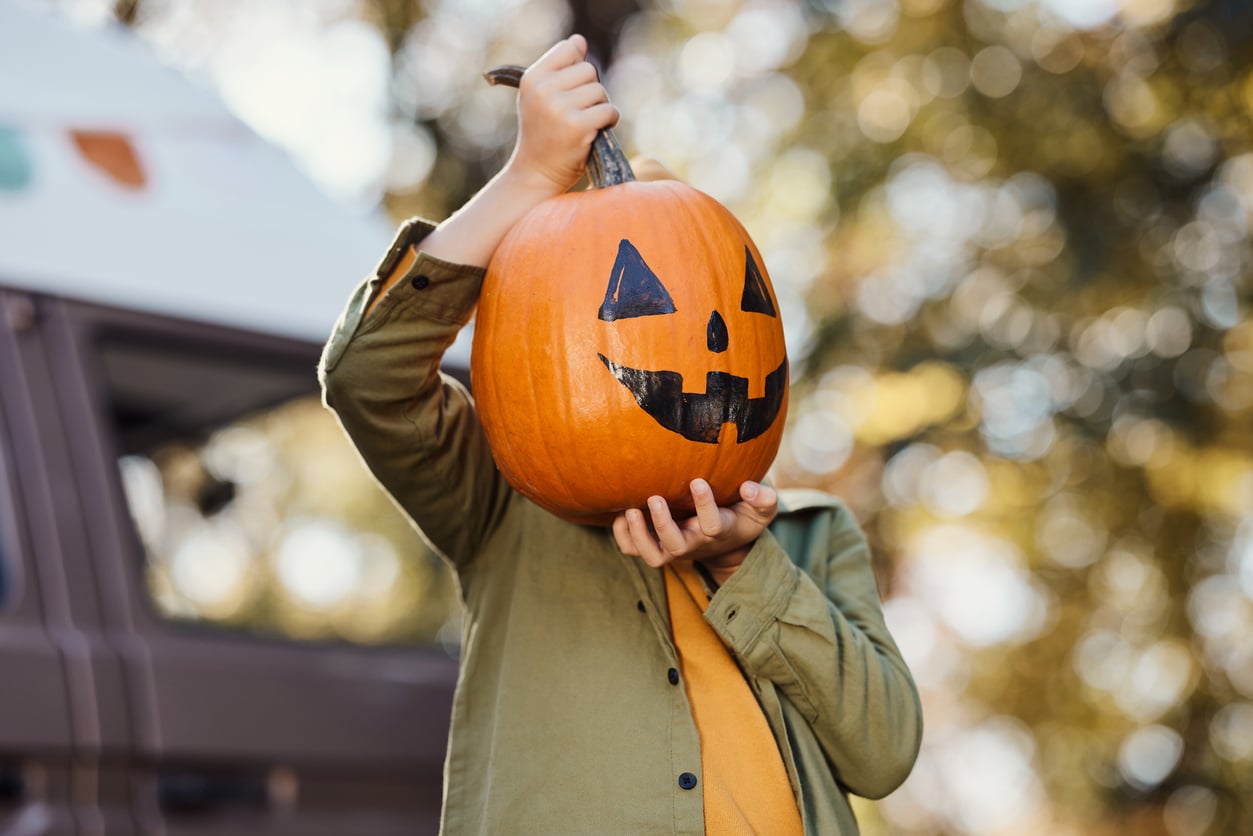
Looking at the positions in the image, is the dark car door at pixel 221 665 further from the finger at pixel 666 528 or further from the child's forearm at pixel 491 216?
the finger at pixel 666 528

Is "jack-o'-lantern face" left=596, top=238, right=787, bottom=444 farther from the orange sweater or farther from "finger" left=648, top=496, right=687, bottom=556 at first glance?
the orange sweater

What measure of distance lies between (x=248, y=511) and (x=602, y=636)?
3.93 meters

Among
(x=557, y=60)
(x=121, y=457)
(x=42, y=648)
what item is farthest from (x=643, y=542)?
(x=121, y=457)

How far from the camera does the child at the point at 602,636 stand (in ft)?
5.56

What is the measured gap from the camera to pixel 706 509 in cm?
167

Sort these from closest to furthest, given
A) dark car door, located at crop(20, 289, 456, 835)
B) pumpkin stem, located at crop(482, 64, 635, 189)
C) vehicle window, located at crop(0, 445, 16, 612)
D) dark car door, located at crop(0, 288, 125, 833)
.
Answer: pumpkin stem, located at crop(482, 64, 635, 189) < dark car door, located at crop(0, 288, 125, 833) < vehicle window, located at crop(0, 445, 16, 612) < dark car door, located at crop(20, 289, 456, 835)

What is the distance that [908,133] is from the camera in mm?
8297

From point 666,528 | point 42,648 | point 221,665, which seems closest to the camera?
point 666,528

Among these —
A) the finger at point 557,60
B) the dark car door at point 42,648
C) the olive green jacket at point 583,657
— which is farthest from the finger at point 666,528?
the dark car door at point 42,648

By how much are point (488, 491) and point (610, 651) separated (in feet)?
1.15

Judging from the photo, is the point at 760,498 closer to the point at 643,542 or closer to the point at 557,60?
the point at 643,542

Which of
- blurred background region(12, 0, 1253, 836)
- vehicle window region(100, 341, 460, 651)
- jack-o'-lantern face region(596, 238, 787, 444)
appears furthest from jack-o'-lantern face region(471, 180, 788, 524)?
blurred background region(12, 0, 1253, 836)

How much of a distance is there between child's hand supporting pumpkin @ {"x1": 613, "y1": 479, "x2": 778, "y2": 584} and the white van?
1.38 m

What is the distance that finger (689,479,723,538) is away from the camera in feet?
5.46
